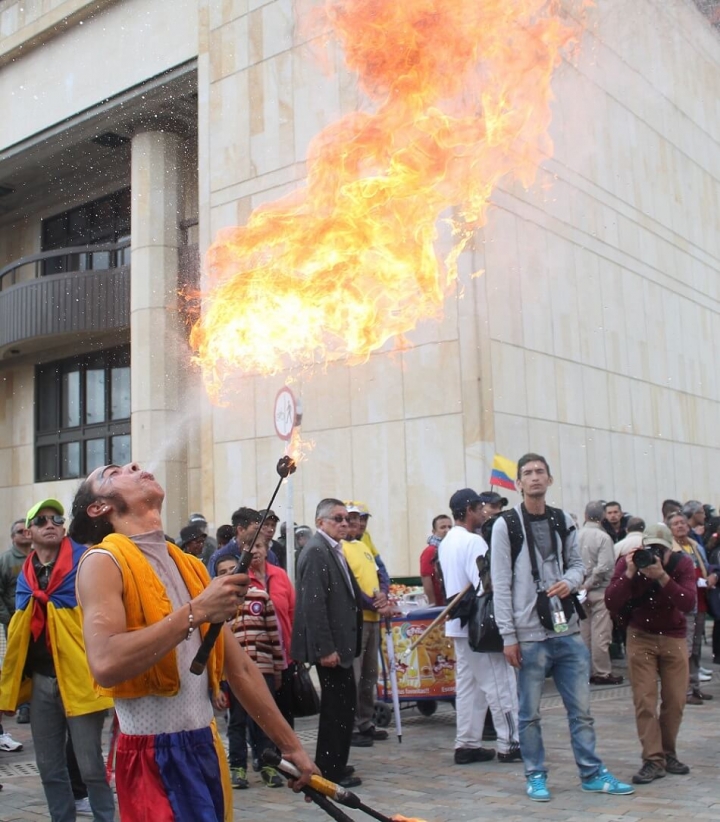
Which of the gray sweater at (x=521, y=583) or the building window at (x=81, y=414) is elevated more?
the building window at (x=81, y=414)

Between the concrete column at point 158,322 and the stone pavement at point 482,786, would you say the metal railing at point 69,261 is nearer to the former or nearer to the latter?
the concrete column at point 158,322

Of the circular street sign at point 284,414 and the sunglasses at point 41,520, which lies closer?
the sunglasses at point 41,520

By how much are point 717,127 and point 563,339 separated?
10.1 metres

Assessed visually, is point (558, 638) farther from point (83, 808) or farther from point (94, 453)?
point (94, 453)

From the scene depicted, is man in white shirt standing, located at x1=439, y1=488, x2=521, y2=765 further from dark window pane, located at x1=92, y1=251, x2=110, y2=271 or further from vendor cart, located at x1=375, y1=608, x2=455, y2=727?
dark window pane, located at x1=92, y1=251, x2=110, y2=271

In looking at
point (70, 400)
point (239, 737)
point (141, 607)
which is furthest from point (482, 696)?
point (70, 400)

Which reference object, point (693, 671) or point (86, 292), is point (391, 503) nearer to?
point (693, 671)

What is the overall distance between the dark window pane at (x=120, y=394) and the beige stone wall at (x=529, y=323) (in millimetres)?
6198

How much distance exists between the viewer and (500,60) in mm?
12070

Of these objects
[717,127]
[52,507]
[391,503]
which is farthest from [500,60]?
[717,127]

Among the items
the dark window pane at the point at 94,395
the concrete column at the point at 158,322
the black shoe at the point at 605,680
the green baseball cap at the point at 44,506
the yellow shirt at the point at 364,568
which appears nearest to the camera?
the green baseball cap at the point at 44,506

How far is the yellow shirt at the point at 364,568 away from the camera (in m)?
8.16

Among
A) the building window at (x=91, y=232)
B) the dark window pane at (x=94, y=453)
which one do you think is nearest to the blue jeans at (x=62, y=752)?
the building window at (x=91, y=232)

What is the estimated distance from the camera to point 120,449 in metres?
21.4
